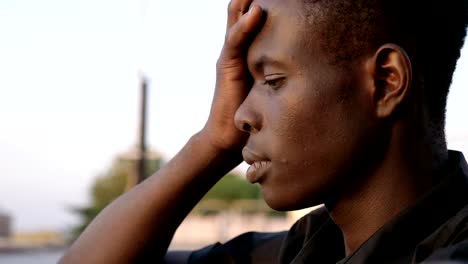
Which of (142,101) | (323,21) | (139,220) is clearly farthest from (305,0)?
(142,101)

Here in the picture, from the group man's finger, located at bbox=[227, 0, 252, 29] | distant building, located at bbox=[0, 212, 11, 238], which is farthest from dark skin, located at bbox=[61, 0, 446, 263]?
distant building, located at bbox=[0, 212, 11, 238]

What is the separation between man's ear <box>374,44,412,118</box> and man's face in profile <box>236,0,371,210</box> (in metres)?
0.04

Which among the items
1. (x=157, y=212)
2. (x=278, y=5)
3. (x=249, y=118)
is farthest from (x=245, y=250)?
(x=278, y=5)

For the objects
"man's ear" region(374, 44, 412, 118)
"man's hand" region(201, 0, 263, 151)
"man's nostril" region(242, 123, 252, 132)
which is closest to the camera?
"man's ear" region(374, 44, 412, 118)

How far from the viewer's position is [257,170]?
6.90 ft

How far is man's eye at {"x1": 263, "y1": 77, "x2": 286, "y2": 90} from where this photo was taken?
2.08 m

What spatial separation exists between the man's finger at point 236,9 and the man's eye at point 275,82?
1.06 feet

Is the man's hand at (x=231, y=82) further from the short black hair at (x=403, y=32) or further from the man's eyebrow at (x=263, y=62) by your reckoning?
the short black hair at (x=403, y=32)

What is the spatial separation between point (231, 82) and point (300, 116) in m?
0.50

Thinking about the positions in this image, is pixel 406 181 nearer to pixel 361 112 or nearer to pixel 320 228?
pixel 361 112

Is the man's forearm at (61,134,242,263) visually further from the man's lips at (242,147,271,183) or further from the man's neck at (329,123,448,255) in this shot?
the man's neck at (329,123,448,255)

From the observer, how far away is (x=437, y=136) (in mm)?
2035

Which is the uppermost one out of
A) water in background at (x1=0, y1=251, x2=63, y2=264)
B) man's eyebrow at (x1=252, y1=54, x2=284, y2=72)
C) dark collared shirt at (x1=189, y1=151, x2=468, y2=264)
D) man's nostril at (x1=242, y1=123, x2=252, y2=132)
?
water in background at (x1=0, y1=251, x2=63, y2=264)

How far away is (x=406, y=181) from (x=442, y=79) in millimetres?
267
